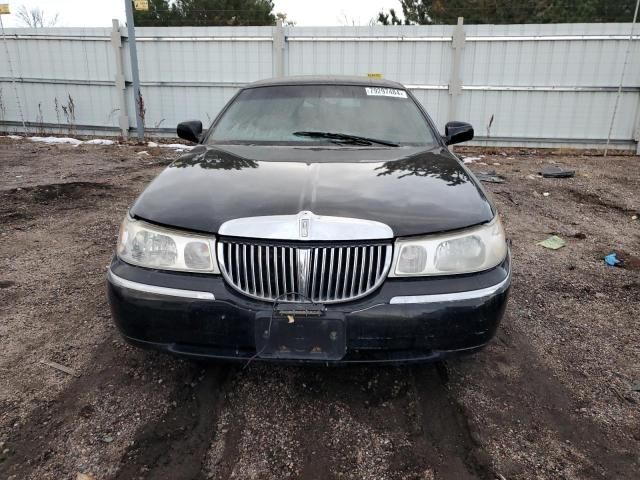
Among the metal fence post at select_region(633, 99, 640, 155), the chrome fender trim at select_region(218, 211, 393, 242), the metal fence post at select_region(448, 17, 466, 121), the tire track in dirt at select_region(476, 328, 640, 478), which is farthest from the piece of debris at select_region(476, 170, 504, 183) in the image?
the chrome fender trim at select_region(218, 211, 393, 242)

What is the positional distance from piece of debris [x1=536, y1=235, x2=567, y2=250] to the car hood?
2.23 metres

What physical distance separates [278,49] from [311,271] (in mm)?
9583

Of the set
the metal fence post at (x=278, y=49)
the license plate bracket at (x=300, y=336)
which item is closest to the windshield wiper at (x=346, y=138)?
the license plate bracket at (x=300, y=336)

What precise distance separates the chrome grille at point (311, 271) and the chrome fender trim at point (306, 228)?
0.04m

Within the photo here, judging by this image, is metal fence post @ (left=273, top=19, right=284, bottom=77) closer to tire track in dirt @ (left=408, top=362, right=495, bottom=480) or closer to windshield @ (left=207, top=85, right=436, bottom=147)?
windshield @ (left=207, top=85, right=436, bottom=147)

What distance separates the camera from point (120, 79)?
1073 centimetres

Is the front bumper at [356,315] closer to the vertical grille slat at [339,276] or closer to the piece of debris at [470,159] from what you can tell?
the vertical grille slat at [339,276]

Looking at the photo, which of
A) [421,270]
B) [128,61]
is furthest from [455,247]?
[128,61]

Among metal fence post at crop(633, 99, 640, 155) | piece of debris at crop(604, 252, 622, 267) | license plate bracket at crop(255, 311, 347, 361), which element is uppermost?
license plate bracket at crop(255, 311, 347, 361)

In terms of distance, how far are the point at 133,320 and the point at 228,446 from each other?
65 cm

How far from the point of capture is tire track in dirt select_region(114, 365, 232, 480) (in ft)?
5.69

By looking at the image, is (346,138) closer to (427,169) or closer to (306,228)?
(427,169)

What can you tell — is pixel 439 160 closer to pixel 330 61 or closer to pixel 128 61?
pixel 330 61

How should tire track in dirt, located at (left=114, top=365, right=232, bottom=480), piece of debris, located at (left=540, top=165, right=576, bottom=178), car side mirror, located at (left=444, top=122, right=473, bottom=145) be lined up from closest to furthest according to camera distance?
tire track in dirt, located at (left=114, top=365, right=232, bottom=480) → car side mirror, located at (left=444, top=122, right=473, bottom=145) → piece of debris, located at (left=540, top=165, right=576, bottom=178)
